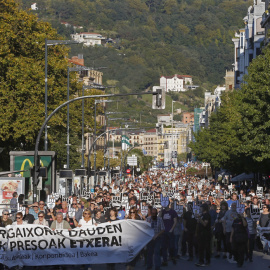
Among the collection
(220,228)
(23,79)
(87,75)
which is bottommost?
(220,228)

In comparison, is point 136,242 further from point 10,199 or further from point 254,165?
point 254,165

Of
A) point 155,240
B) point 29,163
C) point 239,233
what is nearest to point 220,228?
point 239,233

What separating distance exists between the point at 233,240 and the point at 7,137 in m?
29.1

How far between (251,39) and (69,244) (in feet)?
273

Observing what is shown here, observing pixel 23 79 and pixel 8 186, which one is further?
pixel 23 79

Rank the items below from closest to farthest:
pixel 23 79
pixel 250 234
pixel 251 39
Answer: pixel 250 234 → pixel 23 79 → pixel 251 39

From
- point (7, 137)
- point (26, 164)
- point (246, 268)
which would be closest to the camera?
point (246, 268)

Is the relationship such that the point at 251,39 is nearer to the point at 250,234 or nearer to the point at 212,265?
the point at 250,234

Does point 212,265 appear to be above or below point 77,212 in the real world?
below

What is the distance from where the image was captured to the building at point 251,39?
92.2 m

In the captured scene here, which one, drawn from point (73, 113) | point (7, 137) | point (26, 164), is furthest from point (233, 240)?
point (73, 113)

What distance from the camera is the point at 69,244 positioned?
1725cm

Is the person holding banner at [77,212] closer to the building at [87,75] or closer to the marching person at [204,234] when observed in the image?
the marching person at [204,234]

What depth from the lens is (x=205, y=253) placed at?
21953mm
